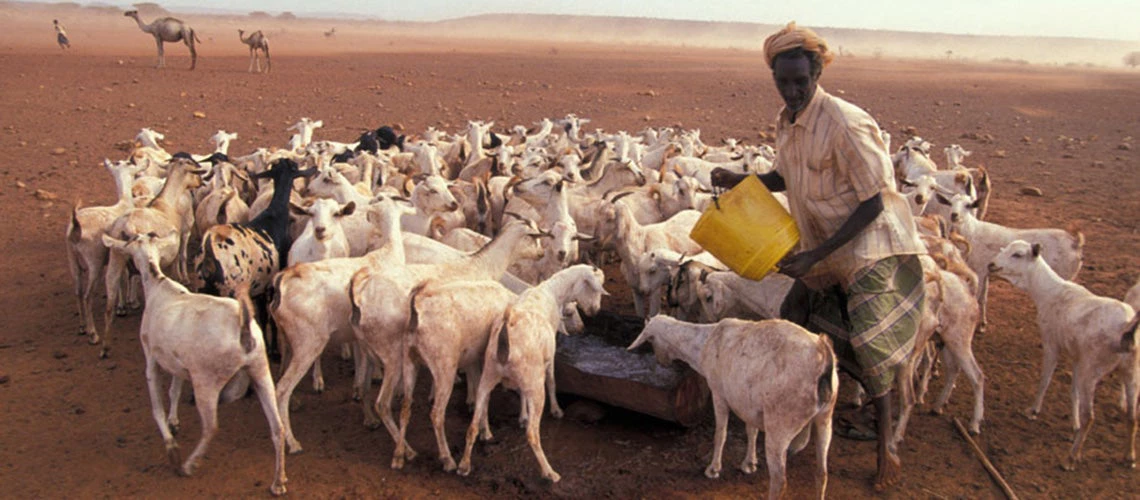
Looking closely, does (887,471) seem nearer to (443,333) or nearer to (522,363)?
(522,363)

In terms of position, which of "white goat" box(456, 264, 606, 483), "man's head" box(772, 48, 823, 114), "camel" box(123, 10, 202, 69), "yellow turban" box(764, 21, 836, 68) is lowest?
"white goat" box(456, 264, 606, 483)

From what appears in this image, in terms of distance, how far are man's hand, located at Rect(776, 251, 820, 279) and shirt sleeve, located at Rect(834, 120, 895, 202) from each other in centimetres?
43

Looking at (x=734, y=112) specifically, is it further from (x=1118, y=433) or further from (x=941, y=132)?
(x=1118, y=433)

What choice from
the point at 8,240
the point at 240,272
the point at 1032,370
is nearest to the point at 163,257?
the point at 240,272

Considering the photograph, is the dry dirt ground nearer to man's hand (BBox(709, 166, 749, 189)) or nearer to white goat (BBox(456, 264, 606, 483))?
white goat (BBox(456, 264, 606, 483))

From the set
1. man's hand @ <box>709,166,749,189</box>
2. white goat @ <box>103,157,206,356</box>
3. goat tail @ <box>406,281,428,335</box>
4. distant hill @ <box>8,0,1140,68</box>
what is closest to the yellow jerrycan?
man's hand @ <box>709,166,749,189</box>

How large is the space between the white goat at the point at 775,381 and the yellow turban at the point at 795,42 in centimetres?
166

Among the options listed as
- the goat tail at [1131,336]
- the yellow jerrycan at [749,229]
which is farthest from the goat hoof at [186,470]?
the goat tail at [1131,336]

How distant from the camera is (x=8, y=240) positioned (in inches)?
423

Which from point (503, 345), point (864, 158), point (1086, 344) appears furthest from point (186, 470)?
point (1086, 344)

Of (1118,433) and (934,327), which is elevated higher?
(934,327)

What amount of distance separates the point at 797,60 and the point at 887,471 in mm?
2858

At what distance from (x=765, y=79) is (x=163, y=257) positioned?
1450 inches

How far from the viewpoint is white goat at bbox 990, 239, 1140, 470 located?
5.54 meters
